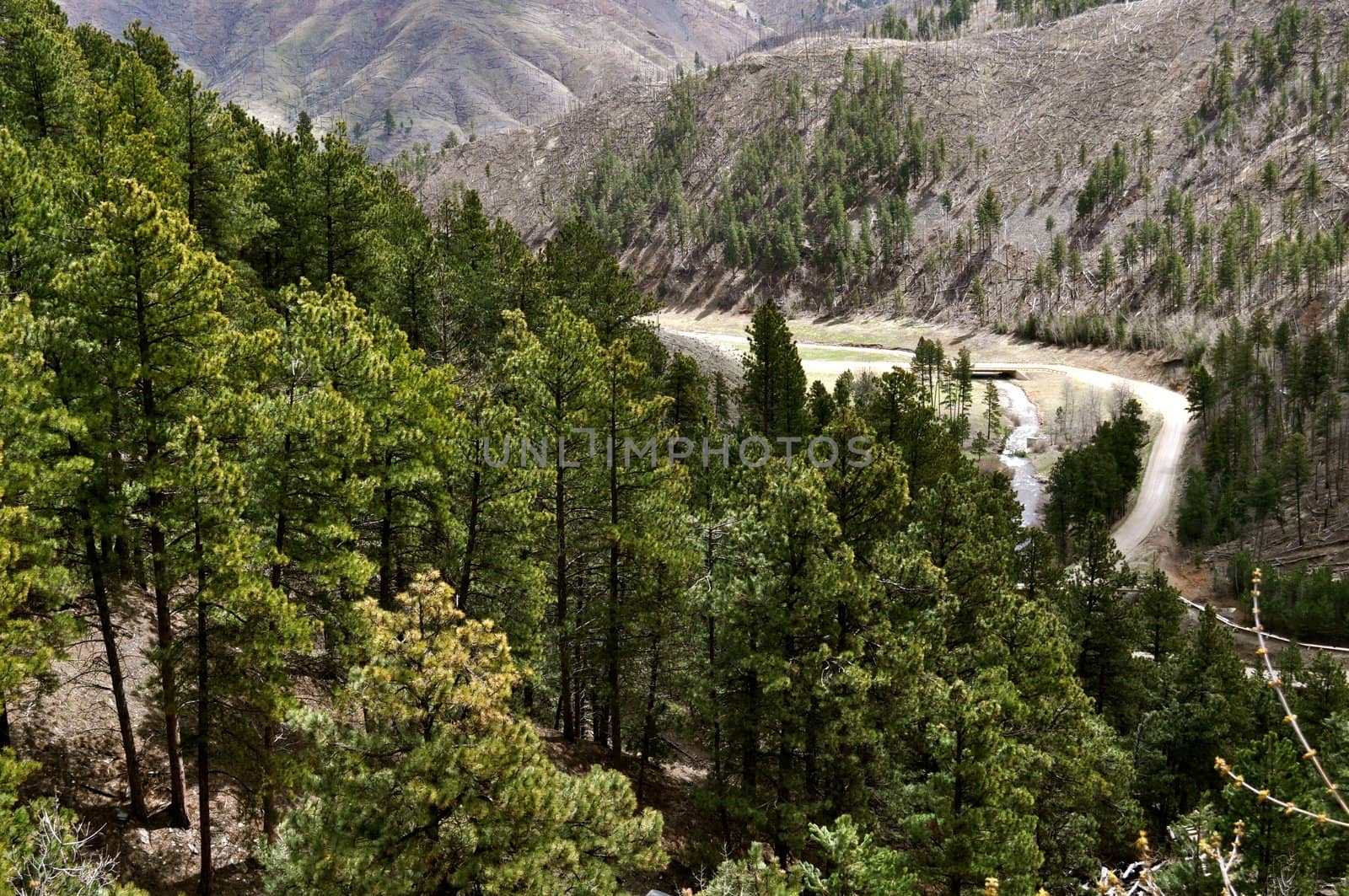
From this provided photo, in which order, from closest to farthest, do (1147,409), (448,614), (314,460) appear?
1. (448,614)
2. (314,460)
3. (1147,409)

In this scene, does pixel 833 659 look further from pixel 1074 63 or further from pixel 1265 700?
pixel 1074 63

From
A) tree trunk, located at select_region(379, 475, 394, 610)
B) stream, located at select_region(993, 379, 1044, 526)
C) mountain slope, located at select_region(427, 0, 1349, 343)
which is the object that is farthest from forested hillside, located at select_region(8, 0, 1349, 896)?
mountain slope, located at select_region(427, 0, 1349, 343)

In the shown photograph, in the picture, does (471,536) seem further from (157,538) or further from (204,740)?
(157,538)

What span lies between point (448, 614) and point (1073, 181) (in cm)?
17781

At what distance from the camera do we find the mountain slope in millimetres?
134125

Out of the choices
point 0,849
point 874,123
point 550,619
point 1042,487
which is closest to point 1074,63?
point 874,123

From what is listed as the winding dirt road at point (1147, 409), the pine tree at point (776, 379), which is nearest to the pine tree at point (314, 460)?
the pine tree at point (776, 379)

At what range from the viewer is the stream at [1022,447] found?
86.8 metres

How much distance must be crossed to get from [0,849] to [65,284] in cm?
764

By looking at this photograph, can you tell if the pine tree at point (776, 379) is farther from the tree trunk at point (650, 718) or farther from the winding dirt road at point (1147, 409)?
the winding dirt road at point (1147, 409)

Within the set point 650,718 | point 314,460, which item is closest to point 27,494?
point 314,460

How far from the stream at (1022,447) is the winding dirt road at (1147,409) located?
7600 mm

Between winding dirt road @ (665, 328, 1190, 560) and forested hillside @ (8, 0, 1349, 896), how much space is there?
52.5m

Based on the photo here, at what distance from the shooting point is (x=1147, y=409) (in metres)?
103
